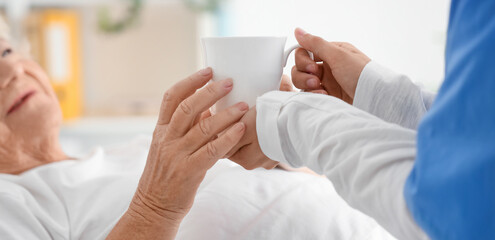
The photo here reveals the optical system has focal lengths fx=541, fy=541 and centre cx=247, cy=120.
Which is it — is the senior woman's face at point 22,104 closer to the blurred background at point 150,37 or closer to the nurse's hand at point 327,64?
the nurse's hand at point 327,64

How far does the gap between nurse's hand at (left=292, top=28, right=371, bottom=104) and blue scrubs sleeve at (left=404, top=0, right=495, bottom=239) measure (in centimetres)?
42

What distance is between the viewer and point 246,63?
88 cm

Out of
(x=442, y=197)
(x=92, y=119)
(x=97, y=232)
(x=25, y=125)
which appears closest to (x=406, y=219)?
(x=442, y=197)

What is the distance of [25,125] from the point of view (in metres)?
1.47

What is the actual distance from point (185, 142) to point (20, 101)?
77cm

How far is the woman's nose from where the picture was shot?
145 cm

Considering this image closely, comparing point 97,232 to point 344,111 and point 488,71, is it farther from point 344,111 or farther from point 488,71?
point 488,71

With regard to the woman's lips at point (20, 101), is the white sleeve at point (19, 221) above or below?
below

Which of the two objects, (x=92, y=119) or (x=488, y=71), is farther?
(x=92, y=119)

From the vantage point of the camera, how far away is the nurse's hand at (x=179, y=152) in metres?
0.89

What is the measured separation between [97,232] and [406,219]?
781 mm

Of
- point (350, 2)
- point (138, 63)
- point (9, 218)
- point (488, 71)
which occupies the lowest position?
point (138, 63)

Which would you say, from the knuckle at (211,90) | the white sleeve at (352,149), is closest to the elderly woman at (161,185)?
the knuckle at (211,90)

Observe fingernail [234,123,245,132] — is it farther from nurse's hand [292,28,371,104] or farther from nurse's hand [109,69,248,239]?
nurse's hand [292,28,371,104]
